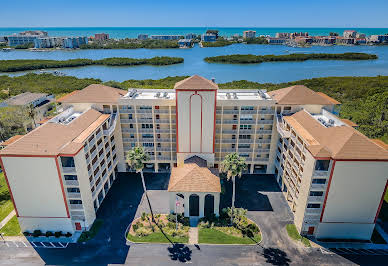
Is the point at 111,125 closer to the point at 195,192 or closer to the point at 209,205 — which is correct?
the point at 195,192

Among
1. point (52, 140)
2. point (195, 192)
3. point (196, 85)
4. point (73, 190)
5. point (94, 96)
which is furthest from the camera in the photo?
point (94, 96)

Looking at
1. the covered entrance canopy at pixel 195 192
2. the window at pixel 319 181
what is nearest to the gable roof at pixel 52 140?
the covered entrance canopy at pixel 195 192

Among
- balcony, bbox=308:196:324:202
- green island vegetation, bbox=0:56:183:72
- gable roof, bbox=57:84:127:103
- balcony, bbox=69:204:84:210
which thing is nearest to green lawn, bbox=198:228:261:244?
balcony, bbox=308:196:324:202

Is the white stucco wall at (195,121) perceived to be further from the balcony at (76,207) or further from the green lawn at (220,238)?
the balcony at (76,207)

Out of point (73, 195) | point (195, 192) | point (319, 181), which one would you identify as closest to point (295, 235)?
point (319, 181)

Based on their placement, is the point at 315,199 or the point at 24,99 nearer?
the point at 315,199

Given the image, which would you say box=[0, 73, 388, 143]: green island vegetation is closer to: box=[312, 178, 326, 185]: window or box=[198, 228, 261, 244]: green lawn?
box=[312, 178, 326, 185]: window

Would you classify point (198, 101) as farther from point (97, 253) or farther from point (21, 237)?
point (21, 237)

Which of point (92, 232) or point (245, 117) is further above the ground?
point (245, 117)
